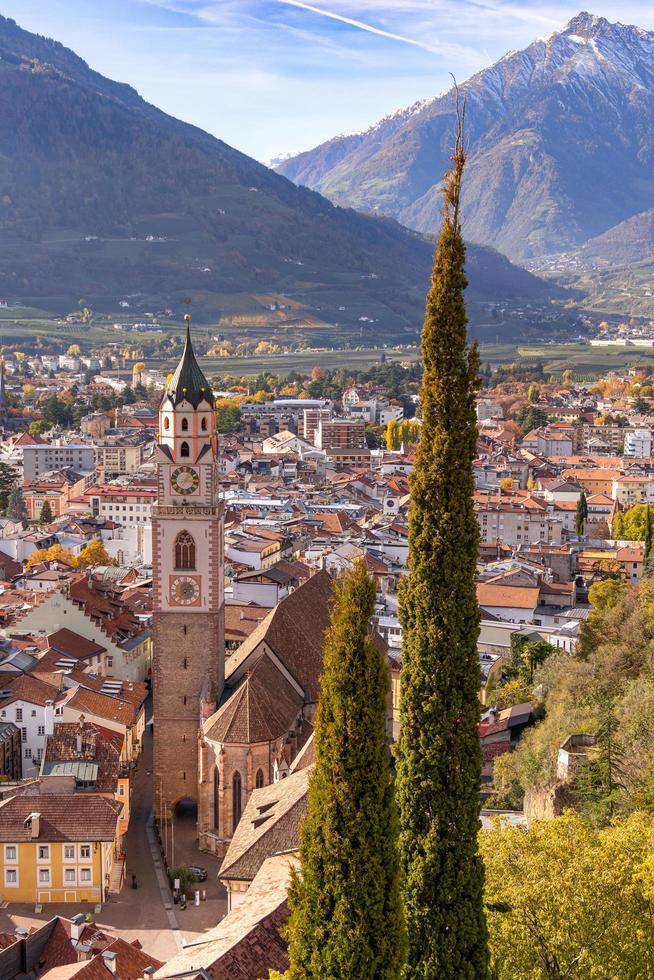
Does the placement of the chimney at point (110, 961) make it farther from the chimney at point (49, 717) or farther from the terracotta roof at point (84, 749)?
the chimney at point (49, 717)

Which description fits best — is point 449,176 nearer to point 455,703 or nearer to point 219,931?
point 455,703

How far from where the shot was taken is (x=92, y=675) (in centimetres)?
4366

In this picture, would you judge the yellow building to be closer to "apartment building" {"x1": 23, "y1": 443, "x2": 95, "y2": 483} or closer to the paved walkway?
the paved walkway

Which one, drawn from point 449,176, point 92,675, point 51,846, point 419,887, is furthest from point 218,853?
point 449,176

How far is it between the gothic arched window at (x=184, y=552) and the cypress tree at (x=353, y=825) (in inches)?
846

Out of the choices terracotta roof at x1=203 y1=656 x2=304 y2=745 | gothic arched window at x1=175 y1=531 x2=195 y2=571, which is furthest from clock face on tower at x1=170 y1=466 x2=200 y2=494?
terracotta roof at x1=203 y1=656 x2=304 y2=745

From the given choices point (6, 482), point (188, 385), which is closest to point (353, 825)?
point (188, 385)

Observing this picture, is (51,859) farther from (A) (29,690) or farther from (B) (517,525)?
(B) (517,525)

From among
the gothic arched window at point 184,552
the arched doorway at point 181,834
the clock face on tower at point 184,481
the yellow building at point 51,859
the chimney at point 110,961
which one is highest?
the clock face on tower at point 184,481

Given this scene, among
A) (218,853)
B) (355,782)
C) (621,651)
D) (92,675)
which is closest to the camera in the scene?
(355,782)

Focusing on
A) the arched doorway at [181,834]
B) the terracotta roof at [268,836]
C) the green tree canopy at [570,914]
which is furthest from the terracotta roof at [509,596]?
the green tree canopy at [570,914]

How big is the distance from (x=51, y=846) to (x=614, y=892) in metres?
16.7

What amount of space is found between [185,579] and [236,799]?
581cm

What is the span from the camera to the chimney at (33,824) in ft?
101
